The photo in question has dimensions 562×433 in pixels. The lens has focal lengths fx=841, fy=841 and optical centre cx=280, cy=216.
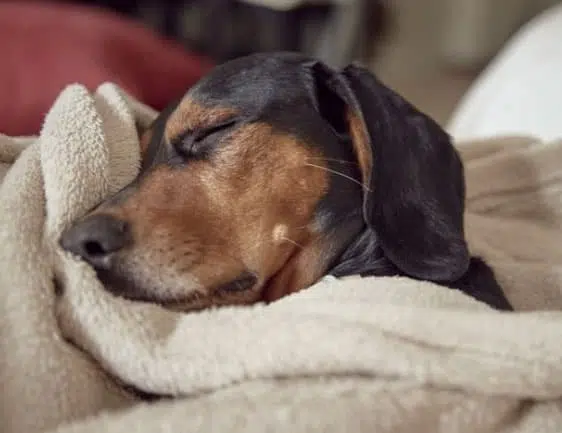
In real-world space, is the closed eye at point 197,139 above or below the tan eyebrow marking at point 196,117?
below

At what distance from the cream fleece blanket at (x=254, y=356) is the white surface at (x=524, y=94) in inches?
39.1

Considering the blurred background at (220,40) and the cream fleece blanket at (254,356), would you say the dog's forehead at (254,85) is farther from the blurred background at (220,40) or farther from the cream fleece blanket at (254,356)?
the blurred background at (220,40)

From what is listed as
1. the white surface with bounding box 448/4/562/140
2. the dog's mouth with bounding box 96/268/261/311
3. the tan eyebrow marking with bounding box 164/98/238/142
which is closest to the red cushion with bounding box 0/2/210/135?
the white surface with bounding box 448/4/562/140

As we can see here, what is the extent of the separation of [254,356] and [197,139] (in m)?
0.37

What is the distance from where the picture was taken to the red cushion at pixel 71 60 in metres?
2.21

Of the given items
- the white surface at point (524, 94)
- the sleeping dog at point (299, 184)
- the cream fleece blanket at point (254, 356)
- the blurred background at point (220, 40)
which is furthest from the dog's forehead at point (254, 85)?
the blurred background at point (220, 40)

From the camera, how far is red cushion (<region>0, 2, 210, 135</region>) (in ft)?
7.23

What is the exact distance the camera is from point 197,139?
104cm

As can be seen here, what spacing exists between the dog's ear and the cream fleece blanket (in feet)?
0.45

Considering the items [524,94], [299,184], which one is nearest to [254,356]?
[299,184]

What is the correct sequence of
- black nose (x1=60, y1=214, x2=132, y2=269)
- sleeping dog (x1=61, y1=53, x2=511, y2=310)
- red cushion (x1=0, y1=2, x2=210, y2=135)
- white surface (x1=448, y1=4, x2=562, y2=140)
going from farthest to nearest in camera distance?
red cushion (x1=0, y1=2, x2=210, y2=135) → white surface (x1=448, y1=4, x2=562, y2=140) → sleeping dog (x1=61, y1=53, x2=511, y2=310) → black nose (x1=60, y1=214, x2=132, y2=269)

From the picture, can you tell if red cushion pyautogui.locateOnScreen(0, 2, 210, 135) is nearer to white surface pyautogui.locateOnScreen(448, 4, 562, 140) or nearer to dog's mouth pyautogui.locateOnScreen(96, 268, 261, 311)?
white surface pyautogui.locateOnScreen(448, 4, 562, 140)

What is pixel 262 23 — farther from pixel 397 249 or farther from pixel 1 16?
pixel 397 249

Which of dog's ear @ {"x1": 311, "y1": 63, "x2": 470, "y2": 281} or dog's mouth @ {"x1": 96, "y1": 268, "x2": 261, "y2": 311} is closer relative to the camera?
dog's mouth @ {"x1": 96, "y1": 268, "x2": 261, "y2": 311}
